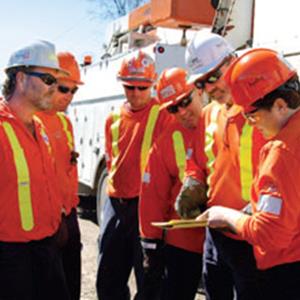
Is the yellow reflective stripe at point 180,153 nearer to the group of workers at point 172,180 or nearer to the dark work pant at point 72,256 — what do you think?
the group of workers at point 172,180

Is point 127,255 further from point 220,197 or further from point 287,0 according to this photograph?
point 287,0

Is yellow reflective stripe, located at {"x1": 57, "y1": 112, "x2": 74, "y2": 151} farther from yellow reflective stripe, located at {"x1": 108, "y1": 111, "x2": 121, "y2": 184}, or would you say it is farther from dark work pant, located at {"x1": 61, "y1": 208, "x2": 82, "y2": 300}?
dark work pant, located at {"x1": 61, "y1": 208, "x2": 82, "y2": 300}

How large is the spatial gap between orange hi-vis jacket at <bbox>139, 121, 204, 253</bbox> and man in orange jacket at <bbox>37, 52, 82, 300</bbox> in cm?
81

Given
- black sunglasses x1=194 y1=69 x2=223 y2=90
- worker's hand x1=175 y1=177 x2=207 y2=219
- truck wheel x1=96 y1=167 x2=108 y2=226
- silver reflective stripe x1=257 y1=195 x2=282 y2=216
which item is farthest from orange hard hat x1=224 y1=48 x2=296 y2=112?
truck wheel x1=96 y1=167 x2=108 y2=226

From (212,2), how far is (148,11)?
8.32ft

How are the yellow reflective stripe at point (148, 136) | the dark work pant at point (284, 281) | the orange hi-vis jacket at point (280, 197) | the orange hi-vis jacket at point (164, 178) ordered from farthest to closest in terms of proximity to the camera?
1. the yellow reflective stripe at point (148, 136)
2. the orange hi-vis jacket at point (164, 178)
3. the dark work pant at point (284, 281)
4. the orange hi-vis jacket at point (280, 197)

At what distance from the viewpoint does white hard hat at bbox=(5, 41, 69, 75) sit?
3393 millimetres

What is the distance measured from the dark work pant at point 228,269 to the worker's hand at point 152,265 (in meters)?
0.48

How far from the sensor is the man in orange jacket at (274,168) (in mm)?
2283

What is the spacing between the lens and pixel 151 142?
14.2 feet

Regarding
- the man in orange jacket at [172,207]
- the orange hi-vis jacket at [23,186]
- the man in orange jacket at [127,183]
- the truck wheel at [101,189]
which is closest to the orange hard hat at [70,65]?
the man in orange jacket at [127,183]

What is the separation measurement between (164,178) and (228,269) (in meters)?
0.79

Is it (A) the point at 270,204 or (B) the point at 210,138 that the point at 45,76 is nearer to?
(B) the point at 210,138

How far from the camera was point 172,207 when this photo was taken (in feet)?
12.6
